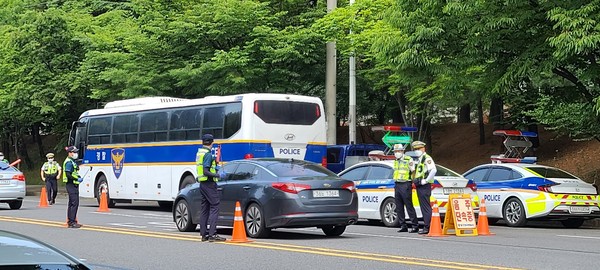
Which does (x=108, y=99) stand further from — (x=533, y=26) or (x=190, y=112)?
(x=533, y=26)

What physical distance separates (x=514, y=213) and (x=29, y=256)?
1684 centimetres

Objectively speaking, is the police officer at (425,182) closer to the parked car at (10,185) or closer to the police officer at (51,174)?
the parked car at (10,185)

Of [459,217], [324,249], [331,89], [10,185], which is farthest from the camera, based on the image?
[331,89]

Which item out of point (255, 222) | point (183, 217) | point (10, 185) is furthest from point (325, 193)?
point (10, 185)

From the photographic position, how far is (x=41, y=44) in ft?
143

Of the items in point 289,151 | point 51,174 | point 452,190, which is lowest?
point 452,190

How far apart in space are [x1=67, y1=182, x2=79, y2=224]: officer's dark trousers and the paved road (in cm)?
39

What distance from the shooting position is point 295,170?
1630 cm

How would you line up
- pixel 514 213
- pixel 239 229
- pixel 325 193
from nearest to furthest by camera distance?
pixel 239 229 < pixel 325 193 < pixel 514 213

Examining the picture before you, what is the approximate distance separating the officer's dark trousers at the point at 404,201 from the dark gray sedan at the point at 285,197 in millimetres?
1565

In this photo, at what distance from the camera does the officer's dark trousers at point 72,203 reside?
63.2 ft

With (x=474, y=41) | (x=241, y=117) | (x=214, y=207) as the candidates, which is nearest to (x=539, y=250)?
(x=214, y=207)

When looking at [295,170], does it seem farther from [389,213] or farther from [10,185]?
[10,185]

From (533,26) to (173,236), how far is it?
9.87m
